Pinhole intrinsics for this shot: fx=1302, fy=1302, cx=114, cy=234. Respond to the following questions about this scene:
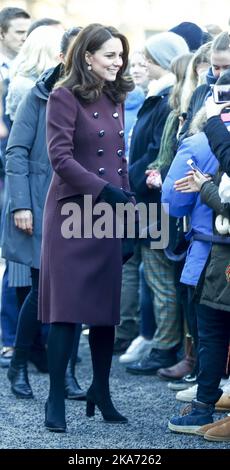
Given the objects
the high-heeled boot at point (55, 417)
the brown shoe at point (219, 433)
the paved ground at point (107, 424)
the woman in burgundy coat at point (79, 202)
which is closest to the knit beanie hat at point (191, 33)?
the paved ground at point (107, 424)

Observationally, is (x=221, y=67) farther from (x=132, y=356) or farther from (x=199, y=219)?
(x=132, y=356)

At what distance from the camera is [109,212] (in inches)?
244

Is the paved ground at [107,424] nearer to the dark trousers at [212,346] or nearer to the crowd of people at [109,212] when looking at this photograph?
the crowd of people at [109,212]

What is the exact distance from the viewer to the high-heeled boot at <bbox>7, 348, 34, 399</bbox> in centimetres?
718

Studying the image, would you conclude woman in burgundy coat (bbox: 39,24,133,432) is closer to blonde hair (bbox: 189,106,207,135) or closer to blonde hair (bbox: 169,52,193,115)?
blonde hair (bbox: 189,106,207,135)

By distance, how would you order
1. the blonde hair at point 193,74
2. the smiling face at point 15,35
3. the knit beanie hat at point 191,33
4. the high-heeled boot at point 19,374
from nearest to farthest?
the high-heeled boot at point 19,374 < the blonde hair at point 193,74 < the knit beanie hat at point 191,33 < the smiling face at point 15,35

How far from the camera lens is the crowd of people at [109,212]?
603cm

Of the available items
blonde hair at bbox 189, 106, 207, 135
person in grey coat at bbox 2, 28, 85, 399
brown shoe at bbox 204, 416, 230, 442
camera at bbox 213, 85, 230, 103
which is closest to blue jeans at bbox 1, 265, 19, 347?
person in grey coat at bbox 2, 28, 85, 399

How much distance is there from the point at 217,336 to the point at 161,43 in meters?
2.93

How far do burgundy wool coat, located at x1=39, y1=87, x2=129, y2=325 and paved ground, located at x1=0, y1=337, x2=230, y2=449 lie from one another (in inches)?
21.2

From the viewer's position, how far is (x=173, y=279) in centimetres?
798

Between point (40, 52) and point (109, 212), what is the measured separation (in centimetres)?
188

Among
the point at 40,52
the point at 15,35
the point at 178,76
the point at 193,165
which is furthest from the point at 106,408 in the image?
the point at 15,35
